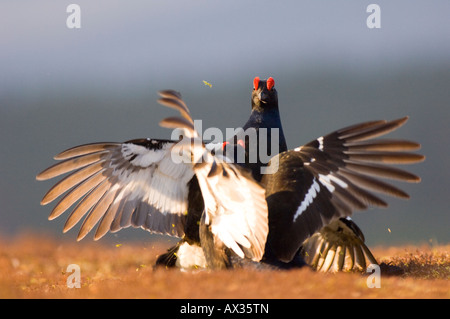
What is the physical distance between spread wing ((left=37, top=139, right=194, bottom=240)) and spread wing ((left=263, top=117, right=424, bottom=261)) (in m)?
1.79

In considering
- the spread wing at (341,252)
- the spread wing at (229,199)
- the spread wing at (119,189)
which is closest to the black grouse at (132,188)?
the spread wing at (119,189)

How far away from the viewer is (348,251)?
931 centimetres

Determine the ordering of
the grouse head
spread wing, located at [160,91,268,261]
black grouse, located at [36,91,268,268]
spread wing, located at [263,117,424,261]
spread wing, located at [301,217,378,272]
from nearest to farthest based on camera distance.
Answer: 1. spread wing, located at [160,91,268,261]
2. spread wing, located at [263,117,424,261]
3. black grouse, located at [36,91,268,268]
4. the grouse head
5. spread wing, located at [301,217,378,272]

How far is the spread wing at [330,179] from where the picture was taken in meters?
6.49

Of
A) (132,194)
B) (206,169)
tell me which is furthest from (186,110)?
(132,194)

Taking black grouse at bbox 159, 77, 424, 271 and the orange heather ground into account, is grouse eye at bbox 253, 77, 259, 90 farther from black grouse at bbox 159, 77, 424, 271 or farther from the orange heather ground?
the orange heather ground

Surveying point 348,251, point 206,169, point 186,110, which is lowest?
point 348,251

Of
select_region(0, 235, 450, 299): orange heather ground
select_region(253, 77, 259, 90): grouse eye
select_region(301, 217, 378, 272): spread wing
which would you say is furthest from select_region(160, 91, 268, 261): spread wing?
select_region(301, 217, 378, 272): spread wing

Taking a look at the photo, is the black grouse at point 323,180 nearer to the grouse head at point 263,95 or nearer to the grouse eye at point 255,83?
the grouse head at point 263,95

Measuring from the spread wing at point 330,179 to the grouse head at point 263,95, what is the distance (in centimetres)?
166

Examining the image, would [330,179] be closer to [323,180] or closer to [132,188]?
[323,180]

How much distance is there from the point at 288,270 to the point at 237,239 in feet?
2.63

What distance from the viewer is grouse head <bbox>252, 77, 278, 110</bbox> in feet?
28.6

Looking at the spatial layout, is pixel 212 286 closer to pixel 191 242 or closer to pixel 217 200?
pixel 217 200
